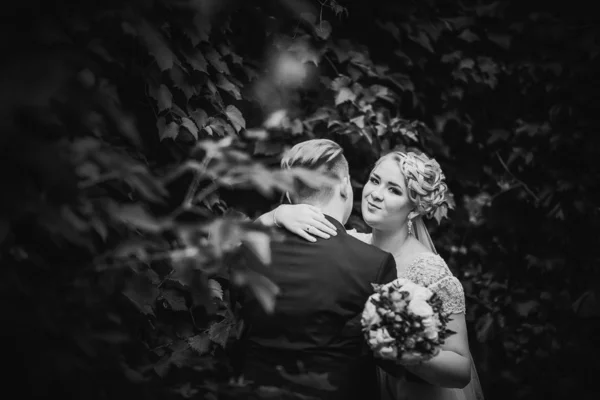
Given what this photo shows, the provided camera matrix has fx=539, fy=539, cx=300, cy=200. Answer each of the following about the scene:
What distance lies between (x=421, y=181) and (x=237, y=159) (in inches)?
55.9

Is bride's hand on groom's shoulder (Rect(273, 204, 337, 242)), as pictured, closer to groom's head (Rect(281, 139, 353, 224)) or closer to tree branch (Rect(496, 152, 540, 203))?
groom's head (Rect(281, 139, 353, 224))

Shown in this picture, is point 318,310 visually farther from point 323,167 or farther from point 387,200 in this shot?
point 387,200

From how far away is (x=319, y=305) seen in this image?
73.9 inches

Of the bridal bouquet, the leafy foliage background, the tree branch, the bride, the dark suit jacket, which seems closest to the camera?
the leafy foliage background

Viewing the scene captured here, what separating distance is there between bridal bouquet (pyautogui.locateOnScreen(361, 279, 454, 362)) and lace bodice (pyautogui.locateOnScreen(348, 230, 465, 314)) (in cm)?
59

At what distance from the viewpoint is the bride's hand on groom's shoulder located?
1931 millimetres

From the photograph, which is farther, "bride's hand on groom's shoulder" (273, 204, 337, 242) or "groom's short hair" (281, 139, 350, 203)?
"groom's short hair" (281, 139, 350, 203)

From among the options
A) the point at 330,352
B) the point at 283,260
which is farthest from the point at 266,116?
the point at 330,352

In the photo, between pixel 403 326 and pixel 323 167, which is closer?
pixel 403 326

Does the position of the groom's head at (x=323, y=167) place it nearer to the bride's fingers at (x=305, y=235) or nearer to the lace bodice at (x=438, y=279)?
the bride's fingers at (x=305, y=235)

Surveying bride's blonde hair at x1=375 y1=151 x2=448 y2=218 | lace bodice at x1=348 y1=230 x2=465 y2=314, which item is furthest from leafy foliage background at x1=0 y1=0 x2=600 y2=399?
lace bodice at x1=348 y1=230 x2=465 y2=314

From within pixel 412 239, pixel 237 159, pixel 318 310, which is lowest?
pixel 412 239

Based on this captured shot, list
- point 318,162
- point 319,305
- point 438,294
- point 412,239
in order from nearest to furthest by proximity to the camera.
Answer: point 319,305
point 318,162
point 438,294
point 412,239

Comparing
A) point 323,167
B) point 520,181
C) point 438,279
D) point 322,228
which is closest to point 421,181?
point 438,279
